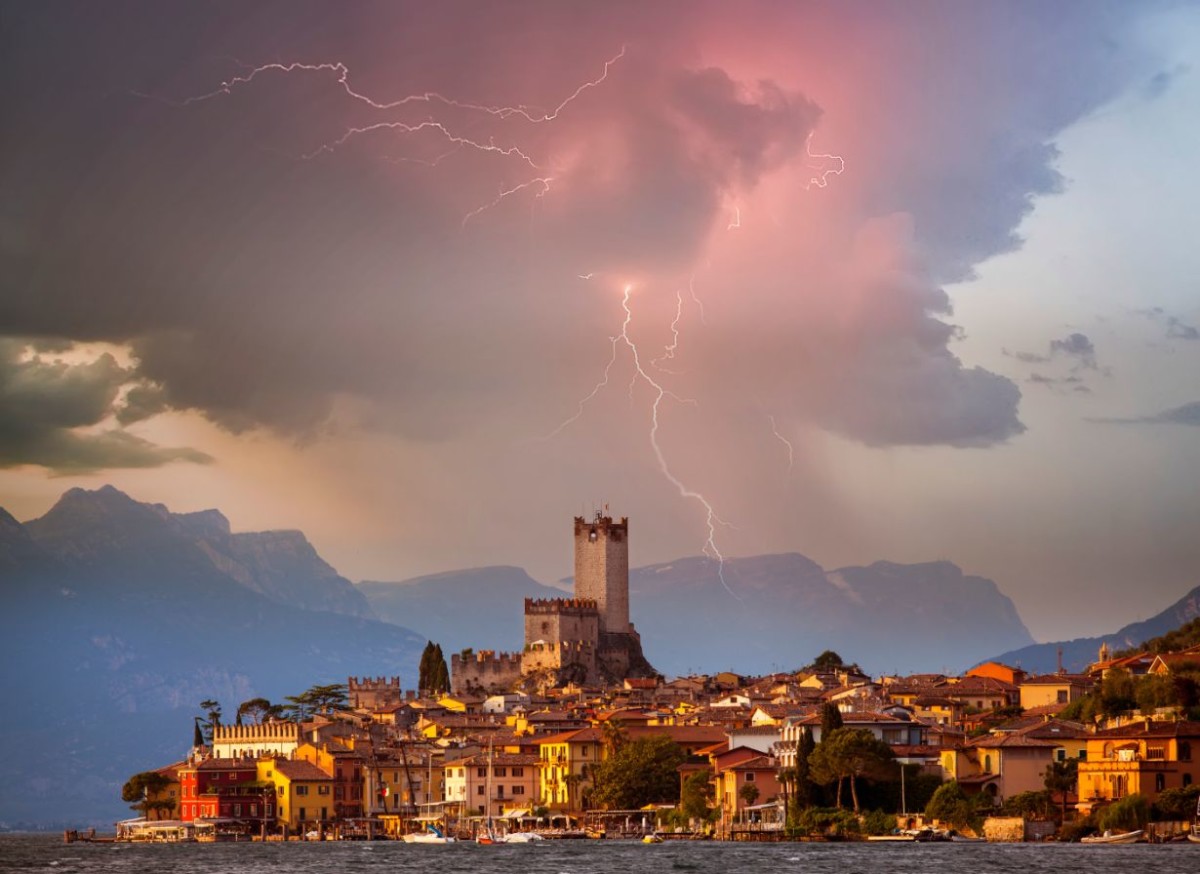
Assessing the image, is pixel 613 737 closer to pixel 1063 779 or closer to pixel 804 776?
pixel 804 776

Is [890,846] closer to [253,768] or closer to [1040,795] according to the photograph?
[1040,795]

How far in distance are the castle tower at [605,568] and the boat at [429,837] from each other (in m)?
56.7

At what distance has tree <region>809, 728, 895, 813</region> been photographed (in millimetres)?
81562

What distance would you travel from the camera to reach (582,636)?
156 m

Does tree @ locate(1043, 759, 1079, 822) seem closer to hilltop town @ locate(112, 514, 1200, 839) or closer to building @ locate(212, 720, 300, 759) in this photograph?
hilltop town @ locate(112, 514, 1200, 839)

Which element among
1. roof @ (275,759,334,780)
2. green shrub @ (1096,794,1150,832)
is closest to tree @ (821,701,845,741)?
green shrub @ (1096,794,1150,832)

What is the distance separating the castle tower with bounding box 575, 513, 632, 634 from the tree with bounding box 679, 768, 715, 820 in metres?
62.5

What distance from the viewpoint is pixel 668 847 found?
83438mm

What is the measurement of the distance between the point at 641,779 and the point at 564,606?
187 ft

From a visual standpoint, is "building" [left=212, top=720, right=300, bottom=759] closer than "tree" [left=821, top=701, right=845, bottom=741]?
No

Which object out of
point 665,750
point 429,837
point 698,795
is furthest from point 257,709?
point 698,795

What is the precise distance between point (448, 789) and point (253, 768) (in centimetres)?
1133

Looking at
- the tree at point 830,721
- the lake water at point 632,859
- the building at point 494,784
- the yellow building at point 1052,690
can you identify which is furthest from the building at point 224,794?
the yellow building at point 1052,690

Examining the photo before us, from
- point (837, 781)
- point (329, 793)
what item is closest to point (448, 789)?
point (329, 793)
